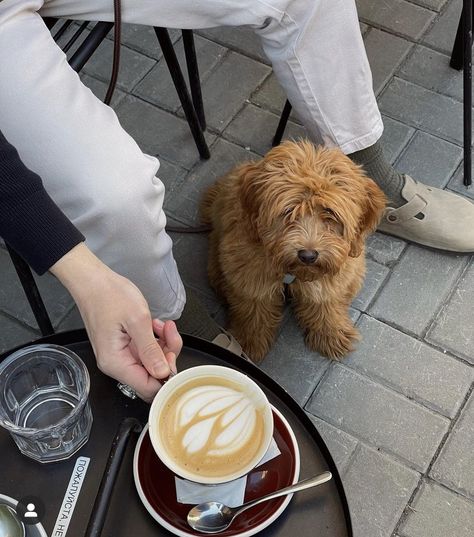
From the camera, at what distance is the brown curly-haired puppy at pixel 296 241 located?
196 centimetres

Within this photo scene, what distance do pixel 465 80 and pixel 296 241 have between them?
0.96 m

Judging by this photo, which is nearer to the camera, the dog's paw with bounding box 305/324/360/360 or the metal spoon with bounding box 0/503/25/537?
the metal spoon with bounding box 0/503/25/537

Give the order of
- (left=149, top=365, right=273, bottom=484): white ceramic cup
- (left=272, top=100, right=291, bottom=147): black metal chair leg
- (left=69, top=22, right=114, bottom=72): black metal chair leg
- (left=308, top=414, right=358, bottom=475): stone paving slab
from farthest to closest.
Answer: (left=272, top=100, right=291, bottom=147): black metal chair leg < (left=308, top=414, right=358, bottom=475): stone paving slab < (left=69, top=22, right=114, bottom=72): black metal chair leg < (left=149, top=365, right=273, bottom=484): white ceramic cup

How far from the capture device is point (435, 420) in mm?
2338

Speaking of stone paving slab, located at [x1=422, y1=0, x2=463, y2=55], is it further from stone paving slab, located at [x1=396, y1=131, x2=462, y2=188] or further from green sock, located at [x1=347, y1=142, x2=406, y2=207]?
green sock, located at [x1=347, y1=142, x2=406, y2=207]

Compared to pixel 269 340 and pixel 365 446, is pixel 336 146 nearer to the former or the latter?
pixel 269 340

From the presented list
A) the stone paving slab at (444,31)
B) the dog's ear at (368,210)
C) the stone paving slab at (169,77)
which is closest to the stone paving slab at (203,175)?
the stone paving slab at (169,77)

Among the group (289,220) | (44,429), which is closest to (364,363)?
(289,220)

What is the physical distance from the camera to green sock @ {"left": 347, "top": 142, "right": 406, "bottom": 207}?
2.41m

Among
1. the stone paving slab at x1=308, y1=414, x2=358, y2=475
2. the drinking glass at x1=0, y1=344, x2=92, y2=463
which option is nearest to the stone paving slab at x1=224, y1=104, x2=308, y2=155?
the stone paving slab at x1=308, y1=414, x2=358, y2=475

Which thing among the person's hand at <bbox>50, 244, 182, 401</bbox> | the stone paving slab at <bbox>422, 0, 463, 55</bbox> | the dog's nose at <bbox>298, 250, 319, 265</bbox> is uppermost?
the person's hand at <bbox>50, 244, 182, 401</bbox>

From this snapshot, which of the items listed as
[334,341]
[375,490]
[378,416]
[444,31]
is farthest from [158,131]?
[375,490]

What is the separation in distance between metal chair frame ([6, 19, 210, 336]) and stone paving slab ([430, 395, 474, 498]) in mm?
1210

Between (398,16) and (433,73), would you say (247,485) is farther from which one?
(398,16)
